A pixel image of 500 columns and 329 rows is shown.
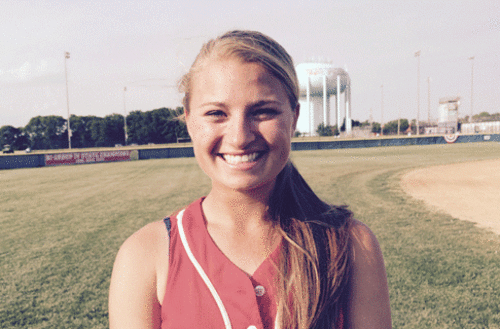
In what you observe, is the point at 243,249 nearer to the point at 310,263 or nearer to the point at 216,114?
the point at 310,263

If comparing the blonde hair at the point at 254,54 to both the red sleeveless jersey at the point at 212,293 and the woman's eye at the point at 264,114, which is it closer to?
the woman's eye at the point at 264,114

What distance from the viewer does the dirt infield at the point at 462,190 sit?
9156 millimetres

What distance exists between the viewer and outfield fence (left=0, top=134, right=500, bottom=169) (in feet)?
103

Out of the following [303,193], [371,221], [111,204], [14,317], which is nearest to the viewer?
[303,193]

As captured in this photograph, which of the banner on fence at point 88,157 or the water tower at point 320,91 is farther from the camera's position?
the water tower at point 320,91

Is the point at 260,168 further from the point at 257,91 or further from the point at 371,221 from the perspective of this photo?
the point at 371,221

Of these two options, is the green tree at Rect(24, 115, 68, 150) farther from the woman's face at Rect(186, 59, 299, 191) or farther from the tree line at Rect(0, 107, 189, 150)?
the woman's face at Rect(186, 59, 299, 191)

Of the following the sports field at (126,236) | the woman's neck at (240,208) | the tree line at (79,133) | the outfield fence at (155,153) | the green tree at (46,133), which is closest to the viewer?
the woman's neck at (240,208)

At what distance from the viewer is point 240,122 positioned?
1.37m

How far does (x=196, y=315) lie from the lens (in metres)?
1.37

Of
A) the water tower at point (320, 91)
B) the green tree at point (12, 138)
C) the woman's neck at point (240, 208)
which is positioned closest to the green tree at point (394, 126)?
the water tower at point (320, 91)

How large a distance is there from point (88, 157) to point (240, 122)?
116 ft

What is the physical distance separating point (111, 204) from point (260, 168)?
11384mm

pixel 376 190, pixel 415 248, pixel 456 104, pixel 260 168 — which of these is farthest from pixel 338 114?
pixel 260 168
